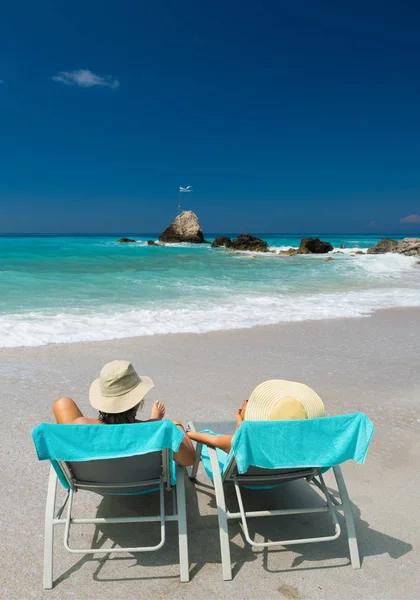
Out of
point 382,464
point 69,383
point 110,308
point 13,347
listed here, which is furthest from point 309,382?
point 110,308

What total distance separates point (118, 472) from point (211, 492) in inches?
45.0

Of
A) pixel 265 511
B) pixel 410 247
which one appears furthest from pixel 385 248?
pixel 265 511

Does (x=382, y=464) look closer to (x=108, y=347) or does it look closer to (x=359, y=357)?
(x=359, y=357)

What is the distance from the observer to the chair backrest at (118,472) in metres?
2.42

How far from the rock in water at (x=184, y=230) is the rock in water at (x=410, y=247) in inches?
1349

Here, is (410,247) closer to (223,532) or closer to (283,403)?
(283,403)

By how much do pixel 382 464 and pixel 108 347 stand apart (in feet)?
15.2

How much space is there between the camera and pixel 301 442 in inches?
95.5

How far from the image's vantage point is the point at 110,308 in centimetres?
1092

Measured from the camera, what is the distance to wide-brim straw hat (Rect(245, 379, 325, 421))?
102 inches

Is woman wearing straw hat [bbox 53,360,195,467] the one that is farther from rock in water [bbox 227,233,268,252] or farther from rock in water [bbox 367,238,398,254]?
rock in water [bbox 227,233,268,252]

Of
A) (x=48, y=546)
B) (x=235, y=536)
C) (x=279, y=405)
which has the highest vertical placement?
(x=279, y=405)

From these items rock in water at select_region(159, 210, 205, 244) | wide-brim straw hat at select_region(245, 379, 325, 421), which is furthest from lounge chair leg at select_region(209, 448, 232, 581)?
rock in water at select_region(159, 210, 205, 244)

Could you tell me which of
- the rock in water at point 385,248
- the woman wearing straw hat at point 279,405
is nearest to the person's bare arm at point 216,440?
the woman wearing straw hat at point 279,405
